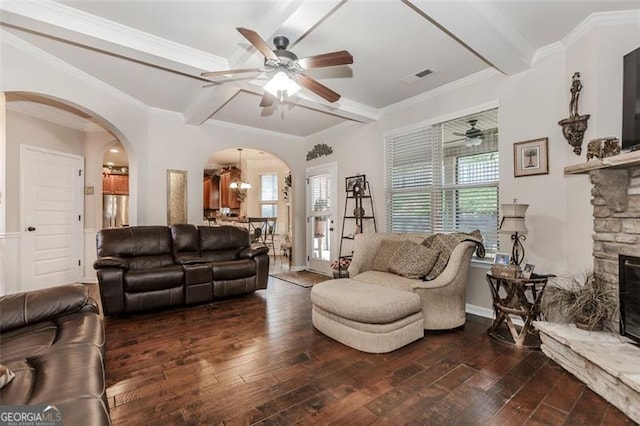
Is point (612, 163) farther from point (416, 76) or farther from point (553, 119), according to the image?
point (416, 76)

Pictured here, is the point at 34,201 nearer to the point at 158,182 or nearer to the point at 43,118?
the point at 43,118

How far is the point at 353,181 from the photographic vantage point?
5094 millimetres

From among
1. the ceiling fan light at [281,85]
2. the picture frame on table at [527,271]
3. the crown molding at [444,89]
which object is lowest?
the picture frame on table at [527,271]

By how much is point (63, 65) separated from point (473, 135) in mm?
4758

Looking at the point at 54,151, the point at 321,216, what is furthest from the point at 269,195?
the point at 54,151

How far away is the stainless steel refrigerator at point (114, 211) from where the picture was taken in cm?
678

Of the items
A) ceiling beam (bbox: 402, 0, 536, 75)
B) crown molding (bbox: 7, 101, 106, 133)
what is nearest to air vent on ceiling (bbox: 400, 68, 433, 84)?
ceiling beam (bbox: 402, 0, 536, 75)

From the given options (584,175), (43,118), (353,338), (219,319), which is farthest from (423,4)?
(43,118)

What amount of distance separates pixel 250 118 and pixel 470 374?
15.2 ft

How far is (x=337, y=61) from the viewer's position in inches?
92.0

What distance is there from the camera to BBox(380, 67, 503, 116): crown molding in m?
3.40

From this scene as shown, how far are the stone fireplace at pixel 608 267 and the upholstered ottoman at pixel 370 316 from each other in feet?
3.50

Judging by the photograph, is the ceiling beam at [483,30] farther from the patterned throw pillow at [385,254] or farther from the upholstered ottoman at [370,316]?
the upholstered ottoman at [370,316]

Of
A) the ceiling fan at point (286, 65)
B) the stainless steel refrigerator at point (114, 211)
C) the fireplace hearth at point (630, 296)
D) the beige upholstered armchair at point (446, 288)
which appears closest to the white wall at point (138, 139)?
the stainless steel refrigerator at point (114, 211)
